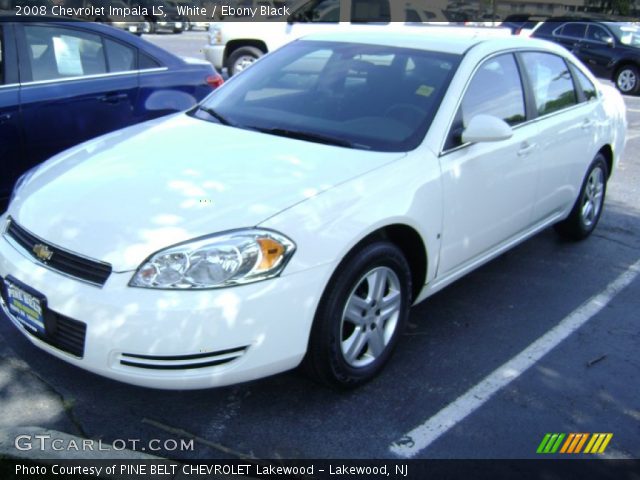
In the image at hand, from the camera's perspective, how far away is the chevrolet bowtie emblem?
3027 mm

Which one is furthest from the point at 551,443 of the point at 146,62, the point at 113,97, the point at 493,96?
the point at 146,62

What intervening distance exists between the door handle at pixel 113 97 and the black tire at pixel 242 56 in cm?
710

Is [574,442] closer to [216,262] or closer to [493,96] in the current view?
[216,262]

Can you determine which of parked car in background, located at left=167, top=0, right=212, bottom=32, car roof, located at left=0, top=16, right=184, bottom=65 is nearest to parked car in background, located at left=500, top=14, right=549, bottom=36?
parked car in background, located at left=167, top=0, right=212, bottom=32

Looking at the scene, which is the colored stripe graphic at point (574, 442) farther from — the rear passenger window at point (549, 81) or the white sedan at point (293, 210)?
the rear passenger window at point (549, 81)

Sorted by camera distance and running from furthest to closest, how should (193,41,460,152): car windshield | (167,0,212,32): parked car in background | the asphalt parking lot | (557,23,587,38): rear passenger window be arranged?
(167,0,212,32): parked car in background
(557,23,587,38): rear passenger window
(193,41,460,152): car windshield
the asphalt parking lot

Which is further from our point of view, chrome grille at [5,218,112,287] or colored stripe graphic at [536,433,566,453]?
colored stripe graphic at [536,433,566,453]

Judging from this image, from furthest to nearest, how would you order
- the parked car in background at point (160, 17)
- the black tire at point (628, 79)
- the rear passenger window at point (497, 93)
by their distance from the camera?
the parked car in background at point (160, 17) → the black tire at point (628, 79) → the rear passenger window at point (497, 93)

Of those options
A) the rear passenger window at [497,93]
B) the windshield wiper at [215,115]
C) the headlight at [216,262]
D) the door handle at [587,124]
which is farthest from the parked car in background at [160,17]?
the headlight at [216,262]

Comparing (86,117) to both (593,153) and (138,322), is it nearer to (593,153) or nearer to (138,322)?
(138,322)

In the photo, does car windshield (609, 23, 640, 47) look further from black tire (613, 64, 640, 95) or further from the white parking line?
the white parking line

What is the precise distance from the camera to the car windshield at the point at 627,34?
1492cm

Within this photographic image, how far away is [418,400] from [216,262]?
1247 mm

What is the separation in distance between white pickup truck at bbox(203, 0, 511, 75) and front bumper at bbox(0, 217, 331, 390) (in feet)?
32.6
